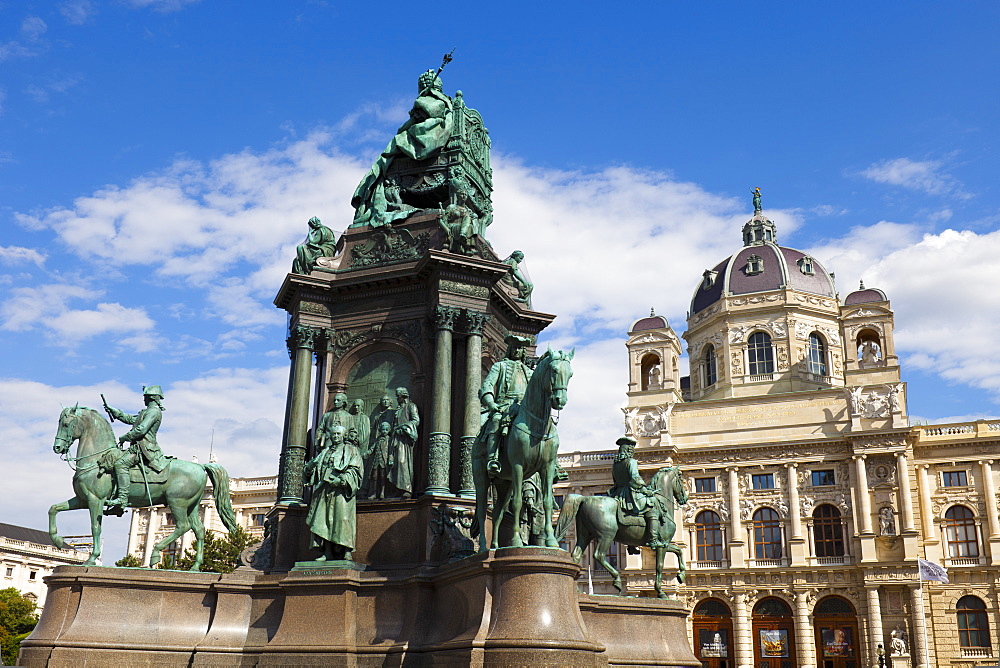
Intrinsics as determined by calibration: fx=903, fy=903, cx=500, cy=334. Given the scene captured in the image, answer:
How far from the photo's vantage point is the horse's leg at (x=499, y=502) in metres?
12.9

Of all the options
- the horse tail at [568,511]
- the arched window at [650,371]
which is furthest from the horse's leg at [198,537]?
the arched window at [650,371]

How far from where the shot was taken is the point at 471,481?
587 inches

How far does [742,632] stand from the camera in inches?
2290

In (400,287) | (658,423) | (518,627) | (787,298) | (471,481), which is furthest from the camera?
(787,298)

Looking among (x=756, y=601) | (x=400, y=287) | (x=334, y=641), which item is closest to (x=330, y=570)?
(x=334, y=641)

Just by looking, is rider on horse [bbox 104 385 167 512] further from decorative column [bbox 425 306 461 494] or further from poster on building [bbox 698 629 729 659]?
poster on building [bbox 698 629 729 659]

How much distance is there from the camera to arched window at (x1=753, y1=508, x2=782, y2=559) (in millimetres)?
60562

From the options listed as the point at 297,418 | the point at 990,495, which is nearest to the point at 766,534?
the point at 990,495

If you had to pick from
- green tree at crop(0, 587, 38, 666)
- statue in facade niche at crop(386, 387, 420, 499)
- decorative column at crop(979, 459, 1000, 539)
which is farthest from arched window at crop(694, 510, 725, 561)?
statue in facade niche at crop(386, 387, 420, 499)

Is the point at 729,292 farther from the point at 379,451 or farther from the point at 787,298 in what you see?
the point at 379,451

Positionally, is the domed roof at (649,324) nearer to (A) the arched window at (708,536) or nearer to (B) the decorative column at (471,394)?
(A) the arched window at (708,536)

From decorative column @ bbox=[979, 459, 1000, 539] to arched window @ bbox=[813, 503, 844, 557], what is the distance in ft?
29.0

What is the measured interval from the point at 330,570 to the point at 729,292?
65.4m

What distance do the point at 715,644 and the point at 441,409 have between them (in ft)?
164
